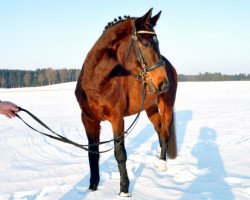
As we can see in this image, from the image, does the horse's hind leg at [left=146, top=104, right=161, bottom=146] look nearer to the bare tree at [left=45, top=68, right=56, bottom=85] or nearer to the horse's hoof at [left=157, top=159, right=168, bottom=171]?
the horse's hoof at [left=157, top=159, right=168, bottom=171]

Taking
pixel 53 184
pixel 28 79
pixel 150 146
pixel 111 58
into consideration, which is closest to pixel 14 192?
pixel 53 184

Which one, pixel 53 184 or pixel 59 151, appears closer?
pixel 53 184

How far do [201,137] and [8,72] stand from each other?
88.3 m

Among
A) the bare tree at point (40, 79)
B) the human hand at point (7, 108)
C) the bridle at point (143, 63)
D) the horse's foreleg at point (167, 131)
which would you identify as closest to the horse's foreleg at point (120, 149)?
the bridle at point (143, 63)

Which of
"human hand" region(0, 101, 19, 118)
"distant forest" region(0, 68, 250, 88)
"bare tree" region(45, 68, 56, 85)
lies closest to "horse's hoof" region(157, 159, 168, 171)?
"human hand" region(0, 101, 19, 118)

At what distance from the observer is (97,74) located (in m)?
4.36

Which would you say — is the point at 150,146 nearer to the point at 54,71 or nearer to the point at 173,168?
the point at 173,168

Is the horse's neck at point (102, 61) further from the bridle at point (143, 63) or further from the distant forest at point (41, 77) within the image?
the distant forest at point (41, 77)

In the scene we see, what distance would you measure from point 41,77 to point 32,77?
2.87 m

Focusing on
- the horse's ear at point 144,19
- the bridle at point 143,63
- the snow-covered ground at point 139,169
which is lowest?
the snow-covered ground at point 139,169

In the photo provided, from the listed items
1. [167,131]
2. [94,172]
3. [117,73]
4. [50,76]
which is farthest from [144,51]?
[50,76]

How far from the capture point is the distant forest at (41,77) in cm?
8819

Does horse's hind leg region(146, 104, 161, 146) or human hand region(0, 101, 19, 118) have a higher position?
human hand region(0, 101, 19, 118)

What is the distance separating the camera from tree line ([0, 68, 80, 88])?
8794 centimetres
